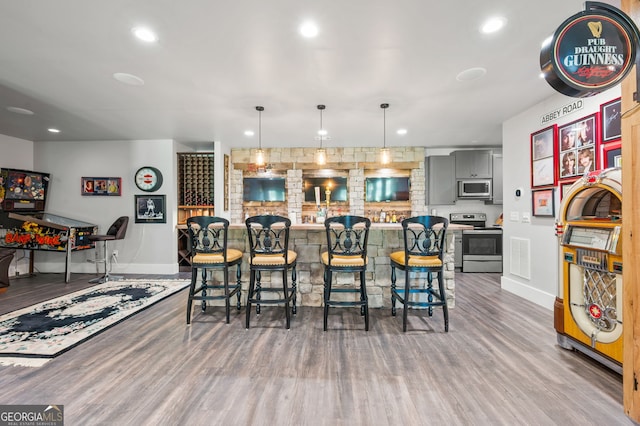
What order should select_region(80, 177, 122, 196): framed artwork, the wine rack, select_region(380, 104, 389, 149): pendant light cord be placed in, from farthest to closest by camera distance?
1. the wine rack
2. select_region(80, 177, 122, 196): framed artwork
3. select_region(380, 104, 389, 149): pendant light cord

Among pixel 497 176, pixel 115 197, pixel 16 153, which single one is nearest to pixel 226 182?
pixel 115 197

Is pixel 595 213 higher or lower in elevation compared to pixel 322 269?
higher

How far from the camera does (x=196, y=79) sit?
9.30 feet

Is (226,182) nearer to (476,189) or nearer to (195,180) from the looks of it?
(195,180)

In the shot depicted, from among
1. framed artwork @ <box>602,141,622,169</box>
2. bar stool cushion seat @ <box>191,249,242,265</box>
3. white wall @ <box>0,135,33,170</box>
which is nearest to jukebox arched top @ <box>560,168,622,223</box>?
framed artwork @ <box>602,141,622,169</box>

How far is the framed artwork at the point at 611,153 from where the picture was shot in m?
2.55

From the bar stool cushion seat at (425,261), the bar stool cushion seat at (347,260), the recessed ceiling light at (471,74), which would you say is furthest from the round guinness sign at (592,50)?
the bar stool cushion seat at (347,260)

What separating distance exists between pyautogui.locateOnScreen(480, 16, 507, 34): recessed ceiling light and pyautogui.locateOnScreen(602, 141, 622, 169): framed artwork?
172 centimetres

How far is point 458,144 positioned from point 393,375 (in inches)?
203

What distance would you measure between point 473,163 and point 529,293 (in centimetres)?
296

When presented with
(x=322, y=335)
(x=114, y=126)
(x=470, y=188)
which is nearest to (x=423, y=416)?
(x=322, y=335)

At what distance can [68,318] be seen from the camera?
2.96 m

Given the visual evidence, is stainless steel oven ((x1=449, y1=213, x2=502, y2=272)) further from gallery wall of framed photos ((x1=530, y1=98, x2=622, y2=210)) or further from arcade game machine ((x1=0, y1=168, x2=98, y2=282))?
arcade game machine ((x1=0, y1=168, x2=98, y2=282))

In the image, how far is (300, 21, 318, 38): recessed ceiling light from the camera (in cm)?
199
